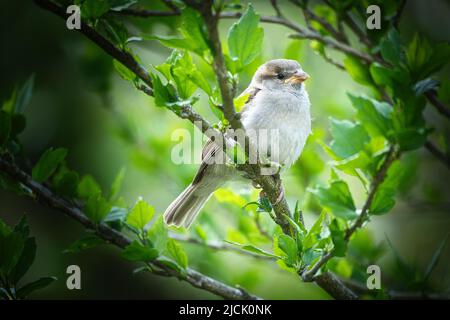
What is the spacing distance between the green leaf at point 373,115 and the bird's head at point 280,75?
1.28 metres

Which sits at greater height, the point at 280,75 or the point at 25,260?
the point at 280,75

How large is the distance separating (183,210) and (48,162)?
105cm

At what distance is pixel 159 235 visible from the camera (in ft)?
7.18

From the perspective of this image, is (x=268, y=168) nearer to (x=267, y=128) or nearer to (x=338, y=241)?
(x=338, y=241)

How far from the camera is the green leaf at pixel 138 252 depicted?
2072 millimetres

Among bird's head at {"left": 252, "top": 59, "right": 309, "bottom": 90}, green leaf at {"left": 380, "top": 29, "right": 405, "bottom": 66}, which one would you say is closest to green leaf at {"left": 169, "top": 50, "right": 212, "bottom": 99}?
green leaf at {"left": 380, "top": 29, "right": 405, "bottom": 66}

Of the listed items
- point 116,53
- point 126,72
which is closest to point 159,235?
point 126,72

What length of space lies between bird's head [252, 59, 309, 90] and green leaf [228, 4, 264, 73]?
142 centimetres

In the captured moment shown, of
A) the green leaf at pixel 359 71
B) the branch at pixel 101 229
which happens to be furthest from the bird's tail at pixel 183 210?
the green leaf at pixel 359 71

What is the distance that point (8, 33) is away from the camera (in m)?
4.27

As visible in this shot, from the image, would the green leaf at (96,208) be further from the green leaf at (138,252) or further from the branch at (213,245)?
the branch at (213,245)

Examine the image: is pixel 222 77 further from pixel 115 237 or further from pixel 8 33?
pixel 8 33

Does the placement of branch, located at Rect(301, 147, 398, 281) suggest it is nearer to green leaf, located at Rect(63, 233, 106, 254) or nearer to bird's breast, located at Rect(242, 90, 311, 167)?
green leaf, located at Rect(63, 233, 106, 254)
